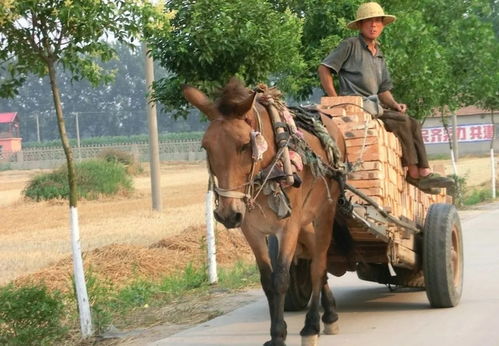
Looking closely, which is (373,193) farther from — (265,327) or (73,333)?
(73,333)

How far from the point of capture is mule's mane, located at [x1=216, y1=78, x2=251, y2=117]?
636 centimetres

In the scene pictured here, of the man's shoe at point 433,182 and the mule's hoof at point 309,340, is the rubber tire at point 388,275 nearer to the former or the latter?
the man's shoe at point 433,182

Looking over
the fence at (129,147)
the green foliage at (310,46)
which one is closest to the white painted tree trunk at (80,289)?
the green foliage at (310,46)

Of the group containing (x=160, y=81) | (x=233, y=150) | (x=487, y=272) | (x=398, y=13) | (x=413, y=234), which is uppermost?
(x=398, y=13)

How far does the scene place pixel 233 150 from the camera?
6.32m

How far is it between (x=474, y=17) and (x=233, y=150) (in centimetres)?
1734

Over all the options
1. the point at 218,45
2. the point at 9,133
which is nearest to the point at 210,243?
the point at 218,45

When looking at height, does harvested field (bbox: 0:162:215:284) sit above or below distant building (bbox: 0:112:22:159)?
below

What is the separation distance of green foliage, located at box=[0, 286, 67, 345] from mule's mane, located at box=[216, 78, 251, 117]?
2653mm

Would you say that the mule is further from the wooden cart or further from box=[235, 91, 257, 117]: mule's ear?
the wooden cart

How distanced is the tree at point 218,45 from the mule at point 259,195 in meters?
3.71

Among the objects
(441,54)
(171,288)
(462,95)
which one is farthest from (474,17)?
(171,288)

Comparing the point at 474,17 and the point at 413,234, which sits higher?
the point at 474,17

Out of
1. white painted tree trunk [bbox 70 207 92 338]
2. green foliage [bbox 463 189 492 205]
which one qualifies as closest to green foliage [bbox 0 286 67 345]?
white painted tree trunk [bbox 70 207 92 338]
